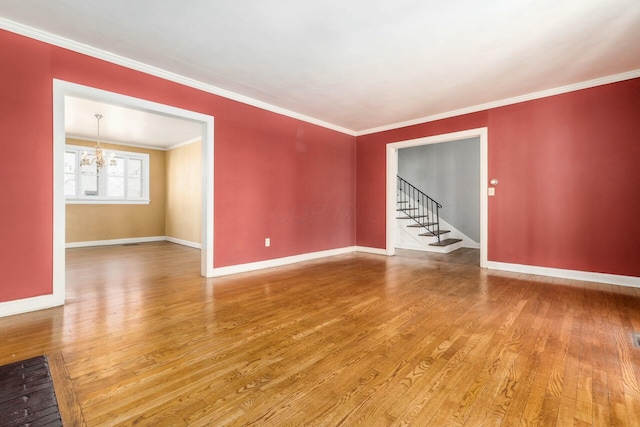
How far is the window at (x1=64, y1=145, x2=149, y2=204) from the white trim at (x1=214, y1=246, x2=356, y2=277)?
4.32m

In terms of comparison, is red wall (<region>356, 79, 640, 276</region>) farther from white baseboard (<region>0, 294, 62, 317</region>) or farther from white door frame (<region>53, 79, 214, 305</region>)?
white baseboard (<region>0, 294, 62, 317</region>)

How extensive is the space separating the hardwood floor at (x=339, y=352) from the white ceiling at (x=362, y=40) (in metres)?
2.59

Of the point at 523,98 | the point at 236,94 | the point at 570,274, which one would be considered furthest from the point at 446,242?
the point at 236,94

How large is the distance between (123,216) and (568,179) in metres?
9.21

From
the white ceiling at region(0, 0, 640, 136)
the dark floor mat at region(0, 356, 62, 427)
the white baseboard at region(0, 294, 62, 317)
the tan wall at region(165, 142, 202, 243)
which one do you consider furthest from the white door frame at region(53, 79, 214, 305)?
the tan wall at region(165, 142, 202, 243)

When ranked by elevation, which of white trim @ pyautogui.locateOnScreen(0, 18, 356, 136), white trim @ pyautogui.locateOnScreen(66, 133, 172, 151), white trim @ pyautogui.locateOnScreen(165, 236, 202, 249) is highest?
white trim @ pyautogui.locateOnScreen(66, 133, 172, 151)

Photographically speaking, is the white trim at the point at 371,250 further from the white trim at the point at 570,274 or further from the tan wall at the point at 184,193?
the tan wall at the point at 184,193

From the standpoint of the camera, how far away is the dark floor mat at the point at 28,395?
1316mm

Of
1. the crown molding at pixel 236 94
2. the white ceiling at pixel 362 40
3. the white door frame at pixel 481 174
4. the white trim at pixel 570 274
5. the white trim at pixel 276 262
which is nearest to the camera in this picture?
the white ceiling at pixel 362 40

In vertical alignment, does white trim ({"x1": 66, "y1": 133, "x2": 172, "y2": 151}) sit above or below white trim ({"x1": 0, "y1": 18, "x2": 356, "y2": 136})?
above

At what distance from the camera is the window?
679 cm

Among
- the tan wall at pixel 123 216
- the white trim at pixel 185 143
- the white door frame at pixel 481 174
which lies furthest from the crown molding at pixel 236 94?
the tan wall at pixel 123 216

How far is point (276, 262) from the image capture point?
15.9 ft

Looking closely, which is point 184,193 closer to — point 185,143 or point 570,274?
point 185,143
